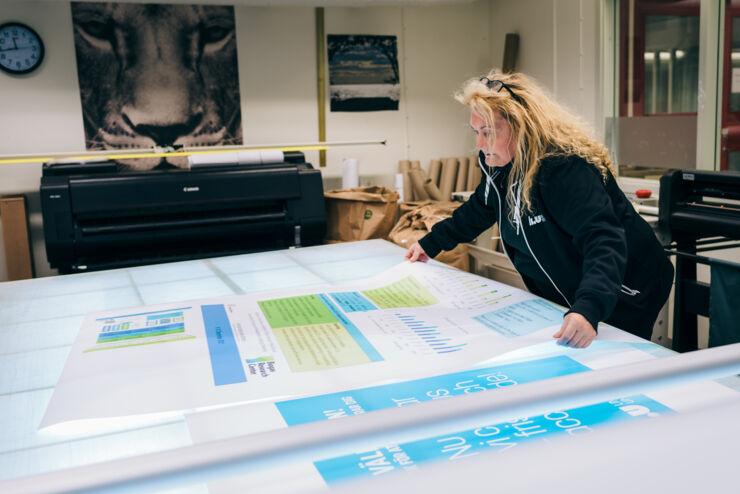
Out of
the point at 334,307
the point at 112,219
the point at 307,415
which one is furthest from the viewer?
the point at 112,219

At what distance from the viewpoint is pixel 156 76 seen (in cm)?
420

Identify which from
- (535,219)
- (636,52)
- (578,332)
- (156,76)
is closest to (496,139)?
(535,219)

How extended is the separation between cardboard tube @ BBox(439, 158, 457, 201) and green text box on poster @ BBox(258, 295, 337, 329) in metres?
3.60

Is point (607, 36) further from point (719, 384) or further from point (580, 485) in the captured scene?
point (580, 485)

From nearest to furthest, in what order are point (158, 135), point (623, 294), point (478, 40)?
point (623, 294) < point (158, 135) < point (478, 40)

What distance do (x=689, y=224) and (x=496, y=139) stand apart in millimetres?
A: 629

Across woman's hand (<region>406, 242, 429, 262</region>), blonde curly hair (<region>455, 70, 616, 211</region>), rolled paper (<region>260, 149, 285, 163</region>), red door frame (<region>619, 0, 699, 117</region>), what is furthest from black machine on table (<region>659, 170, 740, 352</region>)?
rolled paper (<region>260, 149, 285, 163</region>)

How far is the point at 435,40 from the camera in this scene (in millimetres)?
4883

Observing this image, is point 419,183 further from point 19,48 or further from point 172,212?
point 19,48

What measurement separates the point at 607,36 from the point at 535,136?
2856 millimetres

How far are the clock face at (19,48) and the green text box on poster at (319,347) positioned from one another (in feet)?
11.9

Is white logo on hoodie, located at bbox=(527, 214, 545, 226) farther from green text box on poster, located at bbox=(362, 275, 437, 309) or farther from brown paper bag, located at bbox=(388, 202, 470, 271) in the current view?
brown paper bag, located at bbox=(388, 202, 470, 271)

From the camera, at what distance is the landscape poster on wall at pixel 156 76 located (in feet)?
13.3

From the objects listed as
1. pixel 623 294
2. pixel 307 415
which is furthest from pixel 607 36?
pixel 307 415
